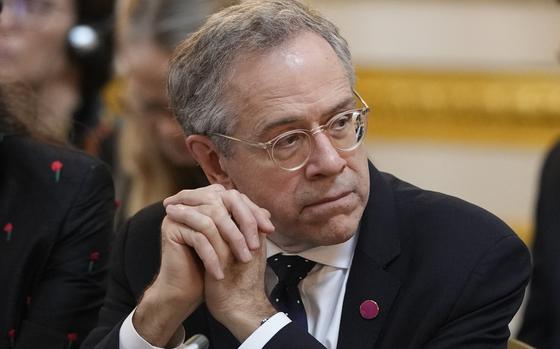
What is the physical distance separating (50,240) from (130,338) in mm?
470

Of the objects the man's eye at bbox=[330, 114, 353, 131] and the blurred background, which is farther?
the blurred background

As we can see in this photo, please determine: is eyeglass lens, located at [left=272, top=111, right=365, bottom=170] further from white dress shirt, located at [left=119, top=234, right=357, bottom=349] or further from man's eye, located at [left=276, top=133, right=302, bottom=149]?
white dress shirt, located at [left=119, top=234, right=357, bottom=349]

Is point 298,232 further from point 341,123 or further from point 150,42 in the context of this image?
point 150,42

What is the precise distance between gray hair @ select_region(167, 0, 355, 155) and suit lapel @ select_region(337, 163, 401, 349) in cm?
28

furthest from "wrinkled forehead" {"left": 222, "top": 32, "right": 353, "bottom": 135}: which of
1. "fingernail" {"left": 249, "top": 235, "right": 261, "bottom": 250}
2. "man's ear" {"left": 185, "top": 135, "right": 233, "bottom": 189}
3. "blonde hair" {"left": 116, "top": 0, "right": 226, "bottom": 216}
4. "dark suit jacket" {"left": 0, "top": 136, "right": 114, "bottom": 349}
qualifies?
"blonde hair" {"left": 116, "top": 0, "right": 226, "bottom": 216}

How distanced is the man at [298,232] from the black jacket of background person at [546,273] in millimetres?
1160

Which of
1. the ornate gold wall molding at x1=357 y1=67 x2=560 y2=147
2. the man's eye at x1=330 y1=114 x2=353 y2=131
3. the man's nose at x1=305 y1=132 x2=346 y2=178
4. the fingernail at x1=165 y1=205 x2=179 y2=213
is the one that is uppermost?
the man's eye at x1=330 y1=114 x2=353 y2=131

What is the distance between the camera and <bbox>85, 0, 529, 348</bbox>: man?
93.7 inches

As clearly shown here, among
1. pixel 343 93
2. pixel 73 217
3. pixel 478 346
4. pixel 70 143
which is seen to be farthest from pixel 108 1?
pixel 478 346

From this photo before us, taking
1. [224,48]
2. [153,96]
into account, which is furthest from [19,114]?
[153,96]

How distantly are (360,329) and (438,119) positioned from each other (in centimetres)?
329

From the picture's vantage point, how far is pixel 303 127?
2451 mm

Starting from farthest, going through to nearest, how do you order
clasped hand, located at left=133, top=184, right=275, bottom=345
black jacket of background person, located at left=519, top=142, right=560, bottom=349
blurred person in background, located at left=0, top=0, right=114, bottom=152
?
blurred person in background, located at left=0, top=0, right=114, bottom=152 < black jacket of background person, located at left=519, top=142, right=560, bottom=349 < clasped hand, located at left=133, top=184, right=275, bottom=345

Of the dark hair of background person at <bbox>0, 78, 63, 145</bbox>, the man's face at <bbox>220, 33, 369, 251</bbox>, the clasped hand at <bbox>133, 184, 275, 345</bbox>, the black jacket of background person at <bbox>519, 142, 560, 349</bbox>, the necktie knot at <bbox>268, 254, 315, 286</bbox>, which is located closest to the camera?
the clasped hand at <bbox>133, 184, 275, 345</bbox>
